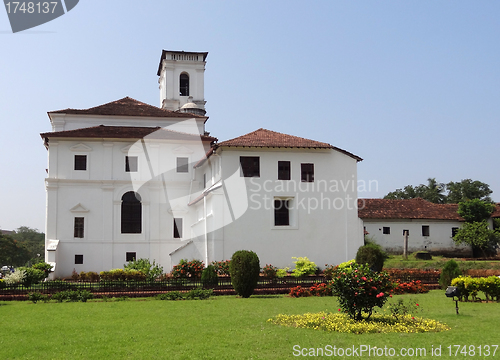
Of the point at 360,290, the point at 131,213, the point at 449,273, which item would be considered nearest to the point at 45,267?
the point at 131,213

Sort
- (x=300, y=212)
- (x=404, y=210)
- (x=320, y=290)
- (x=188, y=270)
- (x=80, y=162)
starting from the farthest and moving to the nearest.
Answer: (x=404, y=210) < (x=80, y=162) < (x=300, y=212) < (x=188, y=270) < (x=320, y=290)

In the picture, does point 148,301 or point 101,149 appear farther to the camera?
point 101,149

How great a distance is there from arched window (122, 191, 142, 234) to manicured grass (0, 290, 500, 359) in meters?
17.2

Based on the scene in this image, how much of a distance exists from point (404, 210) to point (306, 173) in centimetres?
1373

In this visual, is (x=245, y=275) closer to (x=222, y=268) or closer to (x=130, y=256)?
(x=222, y=268)

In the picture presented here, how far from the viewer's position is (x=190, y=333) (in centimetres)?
1056

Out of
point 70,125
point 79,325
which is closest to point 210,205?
point 70,125

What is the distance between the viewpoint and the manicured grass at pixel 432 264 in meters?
32.0

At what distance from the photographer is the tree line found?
201ft

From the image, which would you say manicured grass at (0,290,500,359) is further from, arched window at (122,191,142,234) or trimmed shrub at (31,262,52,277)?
arched window at (122,191,142,234)

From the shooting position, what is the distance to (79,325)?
468 inches

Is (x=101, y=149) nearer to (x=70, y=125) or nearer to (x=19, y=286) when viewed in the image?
(x=70, y=125)

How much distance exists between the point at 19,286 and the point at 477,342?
16.6 meters

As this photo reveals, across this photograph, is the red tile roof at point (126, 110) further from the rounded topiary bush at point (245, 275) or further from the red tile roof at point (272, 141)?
the rounded topiary bush at point (245, 275)
